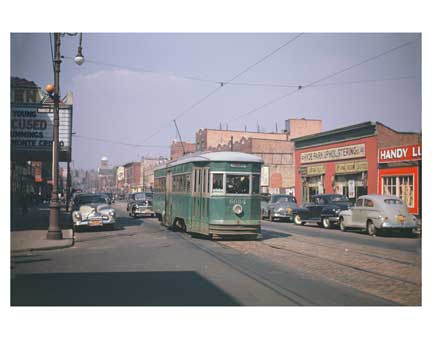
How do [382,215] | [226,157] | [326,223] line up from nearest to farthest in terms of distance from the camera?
[226,157] → [382,215] → [326,223]

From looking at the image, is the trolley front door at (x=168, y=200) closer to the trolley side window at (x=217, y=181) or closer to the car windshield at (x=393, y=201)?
the trolley side window at (x=217, y=181)

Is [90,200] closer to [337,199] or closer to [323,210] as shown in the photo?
[323,210]

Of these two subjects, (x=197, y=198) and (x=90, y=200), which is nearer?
(x=197, y=198)

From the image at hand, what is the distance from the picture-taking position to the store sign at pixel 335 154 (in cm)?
3590

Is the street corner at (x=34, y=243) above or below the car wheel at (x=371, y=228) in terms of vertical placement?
below

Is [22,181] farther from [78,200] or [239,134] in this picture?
[239,134]

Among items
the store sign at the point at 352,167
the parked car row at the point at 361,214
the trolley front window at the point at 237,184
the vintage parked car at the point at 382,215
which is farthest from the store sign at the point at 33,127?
the store sign at the point at 352,167

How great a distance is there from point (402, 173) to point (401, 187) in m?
0.92

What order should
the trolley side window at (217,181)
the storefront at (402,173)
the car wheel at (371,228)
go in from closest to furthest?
the trolley side window at (217,181)
the car wheel at (371,228)
the storefront at (402,173)

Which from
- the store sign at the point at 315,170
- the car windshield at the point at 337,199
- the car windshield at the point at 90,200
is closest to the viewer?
the car windshield at the point at 90,200

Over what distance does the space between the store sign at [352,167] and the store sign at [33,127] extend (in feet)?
74.2

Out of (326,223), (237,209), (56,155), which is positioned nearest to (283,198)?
(326,223)

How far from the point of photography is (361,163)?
116 feet
